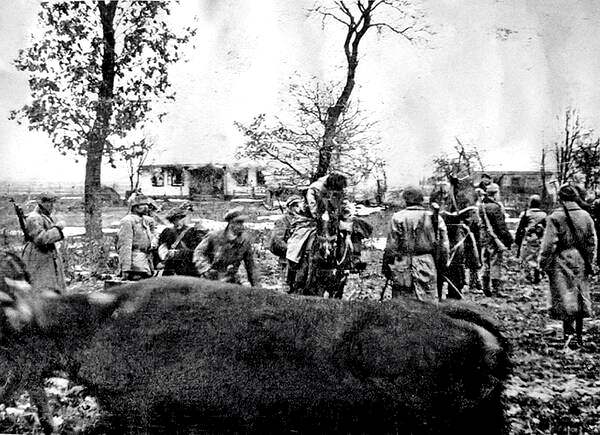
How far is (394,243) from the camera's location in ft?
11.2

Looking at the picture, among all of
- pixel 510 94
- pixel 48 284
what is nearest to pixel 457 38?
pixel 510 94

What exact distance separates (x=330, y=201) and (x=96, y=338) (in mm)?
1759

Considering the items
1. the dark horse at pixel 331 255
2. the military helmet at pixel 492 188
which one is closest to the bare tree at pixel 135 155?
the dark horse at pixel 331 255

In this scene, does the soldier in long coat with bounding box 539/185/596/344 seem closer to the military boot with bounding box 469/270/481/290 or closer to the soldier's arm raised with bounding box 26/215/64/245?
the military boot with bounding box 469/270/481/290

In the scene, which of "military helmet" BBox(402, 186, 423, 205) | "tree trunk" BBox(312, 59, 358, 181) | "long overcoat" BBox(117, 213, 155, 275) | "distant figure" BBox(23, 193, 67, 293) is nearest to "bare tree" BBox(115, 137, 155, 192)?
"long overcoat" BBox(117, 213, 155, 275)

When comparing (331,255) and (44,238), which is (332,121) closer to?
(331,255)

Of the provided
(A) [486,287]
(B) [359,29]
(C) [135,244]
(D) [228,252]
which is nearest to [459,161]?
(A) [486,287]

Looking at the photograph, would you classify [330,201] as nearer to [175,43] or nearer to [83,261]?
[175,43]

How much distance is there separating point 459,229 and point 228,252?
5.94 ft

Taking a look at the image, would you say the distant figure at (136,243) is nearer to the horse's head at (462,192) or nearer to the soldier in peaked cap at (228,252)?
the soldier in peaked cap at (228,252)

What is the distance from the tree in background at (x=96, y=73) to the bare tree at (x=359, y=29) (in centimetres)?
107

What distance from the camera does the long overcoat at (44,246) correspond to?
10.6 feet

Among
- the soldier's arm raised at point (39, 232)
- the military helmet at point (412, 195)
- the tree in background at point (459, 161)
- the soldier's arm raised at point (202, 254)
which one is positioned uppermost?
the tree in background at point (459, 161)

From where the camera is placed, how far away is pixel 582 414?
2600mm
